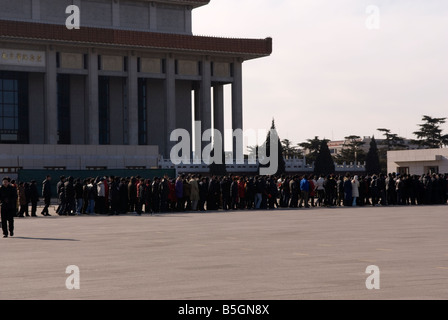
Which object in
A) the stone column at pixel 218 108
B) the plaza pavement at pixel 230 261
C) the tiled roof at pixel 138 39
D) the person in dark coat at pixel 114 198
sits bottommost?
the plaza pavement at pixel 230 261

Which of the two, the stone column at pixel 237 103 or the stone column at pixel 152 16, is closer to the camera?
the stone column at pixel 152 16

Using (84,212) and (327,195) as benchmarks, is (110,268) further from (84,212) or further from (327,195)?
(327,195)

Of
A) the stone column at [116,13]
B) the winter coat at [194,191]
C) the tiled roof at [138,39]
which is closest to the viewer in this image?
the winter coat at [194,191]

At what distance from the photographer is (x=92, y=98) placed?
7575 cm

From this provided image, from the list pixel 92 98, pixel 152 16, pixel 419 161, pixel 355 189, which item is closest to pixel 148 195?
pixel 355 189

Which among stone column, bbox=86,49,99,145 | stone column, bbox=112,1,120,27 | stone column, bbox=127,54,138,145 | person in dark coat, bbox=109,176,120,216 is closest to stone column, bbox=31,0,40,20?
stone column, bbox=86,49,99,145

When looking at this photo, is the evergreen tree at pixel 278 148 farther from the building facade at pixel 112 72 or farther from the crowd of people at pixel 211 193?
the crowd of people at pixel 211 193

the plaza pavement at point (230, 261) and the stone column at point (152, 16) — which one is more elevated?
the stone column at point (152, 16)

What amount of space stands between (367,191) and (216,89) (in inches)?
1923

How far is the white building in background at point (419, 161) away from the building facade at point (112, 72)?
58.7ft

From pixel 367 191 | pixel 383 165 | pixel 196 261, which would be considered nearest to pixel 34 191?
pixel 367 191

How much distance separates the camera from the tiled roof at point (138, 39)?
71125mm

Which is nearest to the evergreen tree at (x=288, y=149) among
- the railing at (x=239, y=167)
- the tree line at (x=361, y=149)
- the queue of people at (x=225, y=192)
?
the tree line at (x=361, y=149)

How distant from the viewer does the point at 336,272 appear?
12.8 meters
